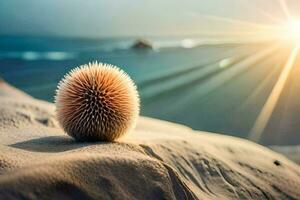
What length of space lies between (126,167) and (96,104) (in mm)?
949

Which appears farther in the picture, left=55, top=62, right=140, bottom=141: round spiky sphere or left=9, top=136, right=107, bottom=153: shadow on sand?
left=55, top=62, right=140, bottom=141: round spiky sphere

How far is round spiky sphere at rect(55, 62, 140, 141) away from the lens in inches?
144

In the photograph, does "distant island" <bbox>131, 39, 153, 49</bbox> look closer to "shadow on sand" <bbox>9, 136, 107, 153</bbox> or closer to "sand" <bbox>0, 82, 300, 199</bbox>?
"sand" <bbox>0, 82, 300, 199</bbox>

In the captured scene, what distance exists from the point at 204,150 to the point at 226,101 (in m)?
7.14

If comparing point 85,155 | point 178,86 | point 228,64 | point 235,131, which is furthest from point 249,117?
point 228,64

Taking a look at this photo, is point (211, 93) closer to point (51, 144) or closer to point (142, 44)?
point (51, 144)

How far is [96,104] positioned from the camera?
144 inches

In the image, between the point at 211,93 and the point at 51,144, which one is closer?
the point at 51,144

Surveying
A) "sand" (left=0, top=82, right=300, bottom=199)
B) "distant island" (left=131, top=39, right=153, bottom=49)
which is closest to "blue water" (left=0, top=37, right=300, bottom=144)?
A: "sand" (left=0, top=82, right=300, bottom=199)

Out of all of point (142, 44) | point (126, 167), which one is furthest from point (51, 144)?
point (142, 44)

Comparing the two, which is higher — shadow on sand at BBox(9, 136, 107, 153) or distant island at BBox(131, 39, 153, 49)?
distant island at BBox(131, 39, 153, 49)

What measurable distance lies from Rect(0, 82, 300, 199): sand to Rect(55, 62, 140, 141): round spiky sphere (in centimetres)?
12

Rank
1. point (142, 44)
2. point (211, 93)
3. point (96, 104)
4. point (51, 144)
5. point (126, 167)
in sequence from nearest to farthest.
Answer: point (126, 167), point (51, 144), point (96, 104), point (211, 93), point (142, 44)

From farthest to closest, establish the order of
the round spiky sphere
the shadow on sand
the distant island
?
the distant island → the round spiky sphere → the shadow on sand
